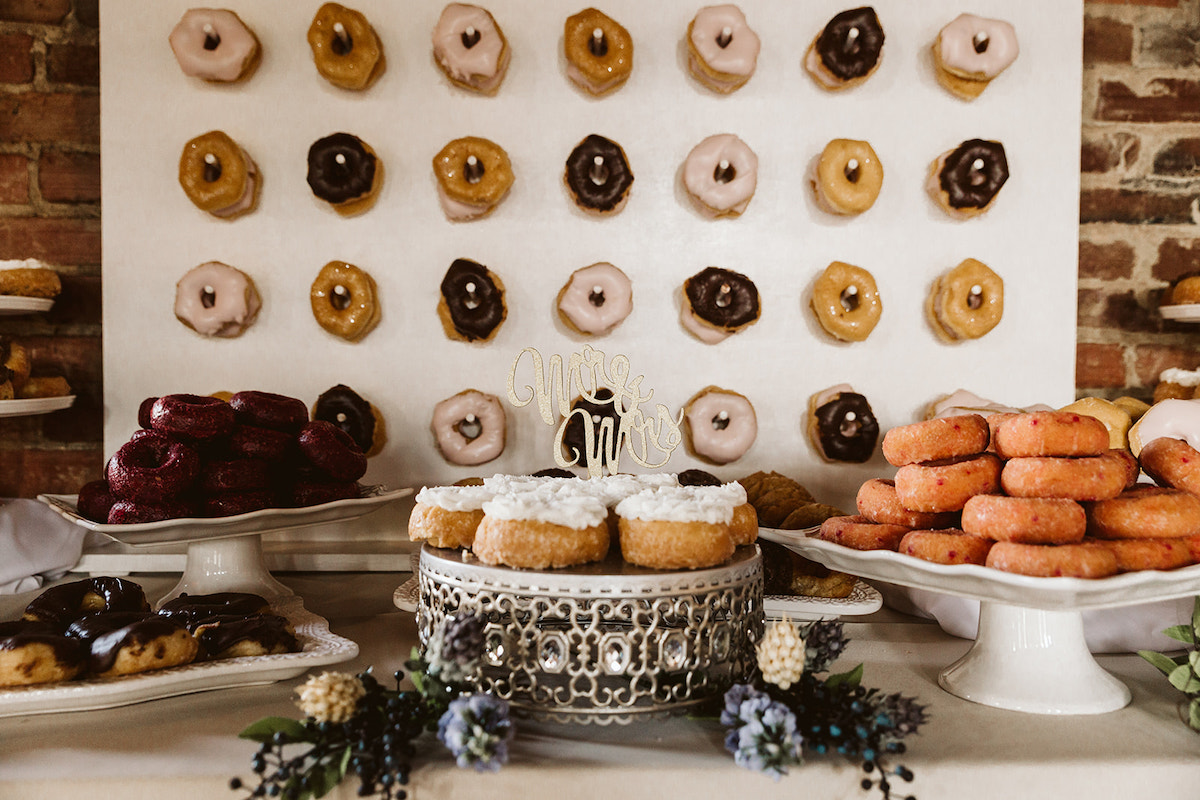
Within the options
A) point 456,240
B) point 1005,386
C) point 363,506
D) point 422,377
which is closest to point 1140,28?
point 1005,386

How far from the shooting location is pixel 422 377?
1.72 m

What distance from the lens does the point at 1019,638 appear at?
956 millimetres

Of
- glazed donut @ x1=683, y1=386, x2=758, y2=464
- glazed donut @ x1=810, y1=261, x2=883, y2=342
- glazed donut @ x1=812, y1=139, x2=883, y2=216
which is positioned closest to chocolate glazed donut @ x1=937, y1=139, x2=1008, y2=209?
glazed donut @ x1=812, y1=139, x2=883, y2=216

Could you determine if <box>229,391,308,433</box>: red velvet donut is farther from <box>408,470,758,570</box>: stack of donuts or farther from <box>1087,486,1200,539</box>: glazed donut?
<box>1087,486,1200,539</box>: glazed donut

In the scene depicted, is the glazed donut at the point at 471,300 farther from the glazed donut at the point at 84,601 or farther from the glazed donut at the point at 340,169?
the glazed donut at the point at 84,601

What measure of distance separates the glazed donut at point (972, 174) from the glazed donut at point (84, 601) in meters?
1.70

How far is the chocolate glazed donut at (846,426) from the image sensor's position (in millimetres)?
1700

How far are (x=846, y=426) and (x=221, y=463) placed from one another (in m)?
1.23

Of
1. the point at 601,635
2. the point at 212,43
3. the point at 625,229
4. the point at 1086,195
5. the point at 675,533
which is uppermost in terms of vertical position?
the point at 212,43

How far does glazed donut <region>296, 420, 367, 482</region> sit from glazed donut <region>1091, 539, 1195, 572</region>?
1.10 meters

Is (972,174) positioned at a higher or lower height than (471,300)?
higher

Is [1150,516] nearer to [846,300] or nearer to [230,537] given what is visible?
[846,300]

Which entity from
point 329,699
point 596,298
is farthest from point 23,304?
point 329,699

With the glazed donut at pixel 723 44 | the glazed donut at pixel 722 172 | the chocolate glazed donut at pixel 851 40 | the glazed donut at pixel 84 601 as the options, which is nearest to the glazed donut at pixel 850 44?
the chocolate glazed donut at pixel 851 40
